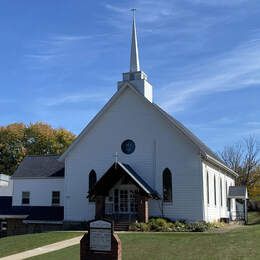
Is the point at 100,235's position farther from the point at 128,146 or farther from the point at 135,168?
the point at 128,146

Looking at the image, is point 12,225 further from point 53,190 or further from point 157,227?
point 157,227

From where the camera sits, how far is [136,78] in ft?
134

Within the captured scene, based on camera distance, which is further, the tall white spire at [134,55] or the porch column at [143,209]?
the tall white spire at [134,55]

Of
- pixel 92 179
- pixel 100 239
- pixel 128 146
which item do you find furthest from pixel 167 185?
pixel 100 239

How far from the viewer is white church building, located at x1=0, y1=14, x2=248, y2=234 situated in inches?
1396

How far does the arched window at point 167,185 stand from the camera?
118 ft

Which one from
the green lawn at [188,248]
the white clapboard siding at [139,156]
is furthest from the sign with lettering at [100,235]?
the white clapboard siding at [139,156]

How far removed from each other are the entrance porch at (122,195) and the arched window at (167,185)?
0.71m

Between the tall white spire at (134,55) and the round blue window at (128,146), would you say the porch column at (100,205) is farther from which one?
the tall white spire at (134,55)

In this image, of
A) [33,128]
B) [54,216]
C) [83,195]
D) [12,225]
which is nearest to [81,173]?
[83,195]

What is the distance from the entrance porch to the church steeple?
6.77 m

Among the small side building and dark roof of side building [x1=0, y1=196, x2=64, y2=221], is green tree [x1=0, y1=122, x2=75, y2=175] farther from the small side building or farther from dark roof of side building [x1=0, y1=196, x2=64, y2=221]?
dark roof of side building [x1=0, y1=196, x2=64, y2=221]

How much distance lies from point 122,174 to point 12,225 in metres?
12.9

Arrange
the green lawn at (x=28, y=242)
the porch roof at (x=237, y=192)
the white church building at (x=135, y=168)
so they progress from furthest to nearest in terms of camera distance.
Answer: the porch roof at (x=237, y=192)
the white church building at (x=135, y=168)
the green lawn at (x=28, y=242)
